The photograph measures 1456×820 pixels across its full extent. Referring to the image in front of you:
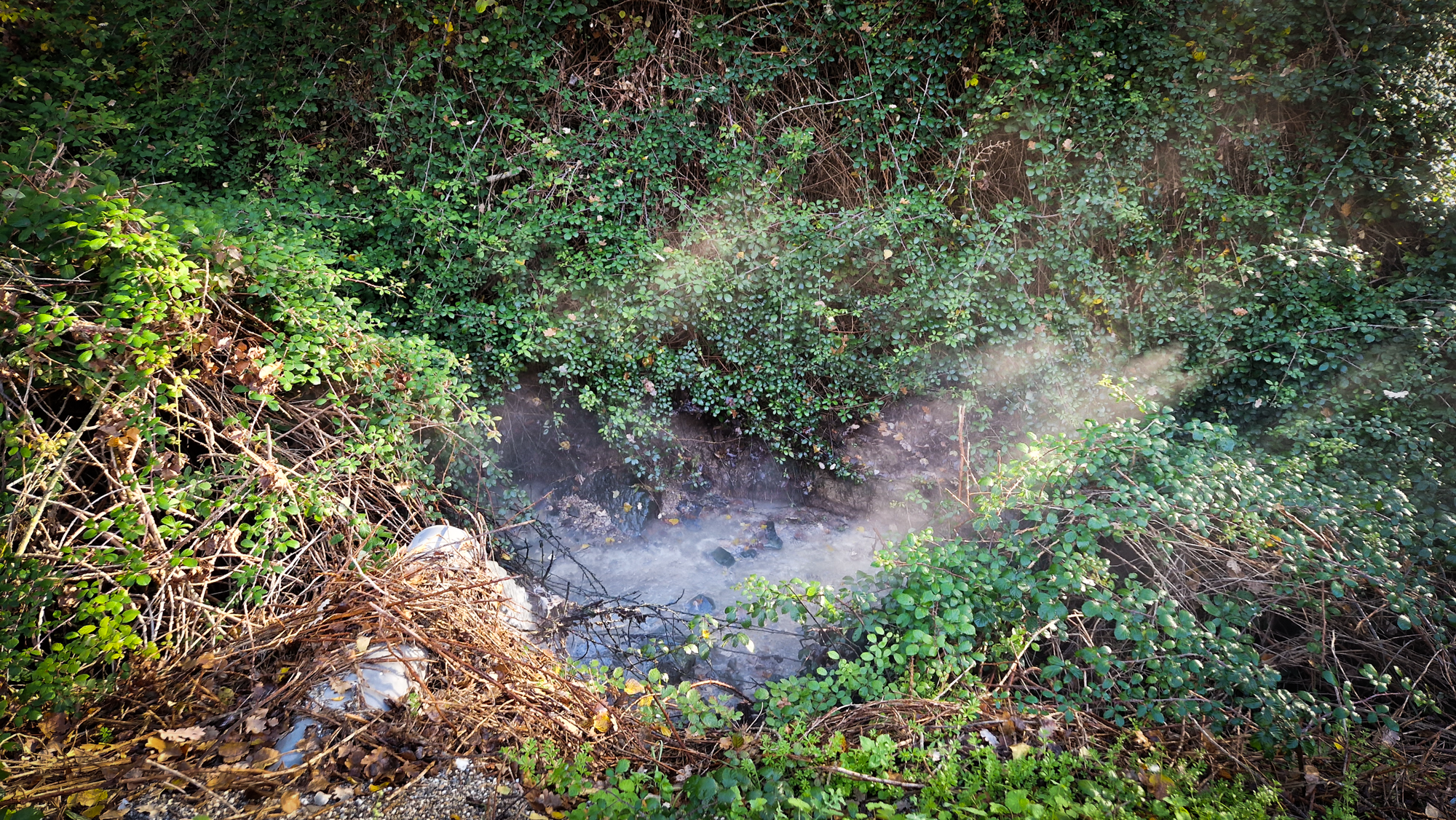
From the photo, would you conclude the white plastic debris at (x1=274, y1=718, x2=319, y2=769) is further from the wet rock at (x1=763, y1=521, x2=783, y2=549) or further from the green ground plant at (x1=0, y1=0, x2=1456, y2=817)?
the wet rock at (x1=763, y1=521, x2=783, y2=549)

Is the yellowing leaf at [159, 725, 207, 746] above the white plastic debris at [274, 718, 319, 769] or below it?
above

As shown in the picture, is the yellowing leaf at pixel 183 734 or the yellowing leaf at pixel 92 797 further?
the yellowing leaf at pixel 183 734

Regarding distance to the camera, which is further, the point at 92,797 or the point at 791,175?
the point at 791,175

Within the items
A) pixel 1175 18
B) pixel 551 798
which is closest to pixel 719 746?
pixel 551 798

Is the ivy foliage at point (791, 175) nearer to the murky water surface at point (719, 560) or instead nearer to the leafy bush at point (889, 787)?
the murky water surface at point (719, 560)

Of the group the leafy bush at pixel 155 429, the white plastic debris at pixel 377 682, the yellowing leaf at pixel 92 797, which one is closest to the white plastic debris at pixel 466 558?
the leafy bush at pixel 155 429

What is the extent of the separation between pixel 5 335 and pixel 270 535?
1.40 m

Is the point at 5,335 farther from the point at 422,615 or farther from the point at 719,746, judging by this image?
the point at 719,746

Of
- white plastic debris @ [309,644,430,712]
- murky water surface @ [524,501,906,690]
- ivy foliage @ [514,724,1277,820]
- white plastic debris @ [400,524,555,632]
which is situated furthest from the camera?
murky water surface @ [524,501,906,690]

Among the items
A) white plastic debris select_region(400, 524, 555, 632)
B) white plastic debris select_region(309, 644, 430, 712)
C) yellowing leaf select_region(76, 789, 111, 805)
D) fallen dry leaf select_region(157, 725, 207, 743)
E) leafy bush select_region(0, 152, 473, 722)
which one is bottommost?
white plastic debris select_region(400, 524, 555, 632)

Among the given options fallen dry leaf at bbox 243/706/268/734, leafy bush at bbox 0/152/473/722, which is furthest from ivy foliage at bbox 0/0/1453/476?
fallen dry leaf at bbox 243/706/268/734

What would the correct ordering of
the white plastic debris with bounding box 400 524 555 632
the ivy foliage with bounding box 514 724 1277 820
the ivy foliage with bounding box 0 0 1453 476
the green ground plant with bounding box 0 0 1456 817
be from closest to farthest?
the ivy foliage with bounding box 514 724 1277 820
the green ground plant with bounding box 0 0 1456 817
the white plastic debris with bounding box 400 524 555 632
the ivy foliage with bounding box 0 0 1453 476

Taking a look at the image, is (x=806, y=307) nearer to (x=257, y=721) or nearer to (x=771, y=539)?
(x=771, y=539)

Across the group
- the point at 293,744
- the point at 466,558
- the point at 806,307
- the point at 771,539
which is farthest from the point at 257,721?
the point at 806,307
